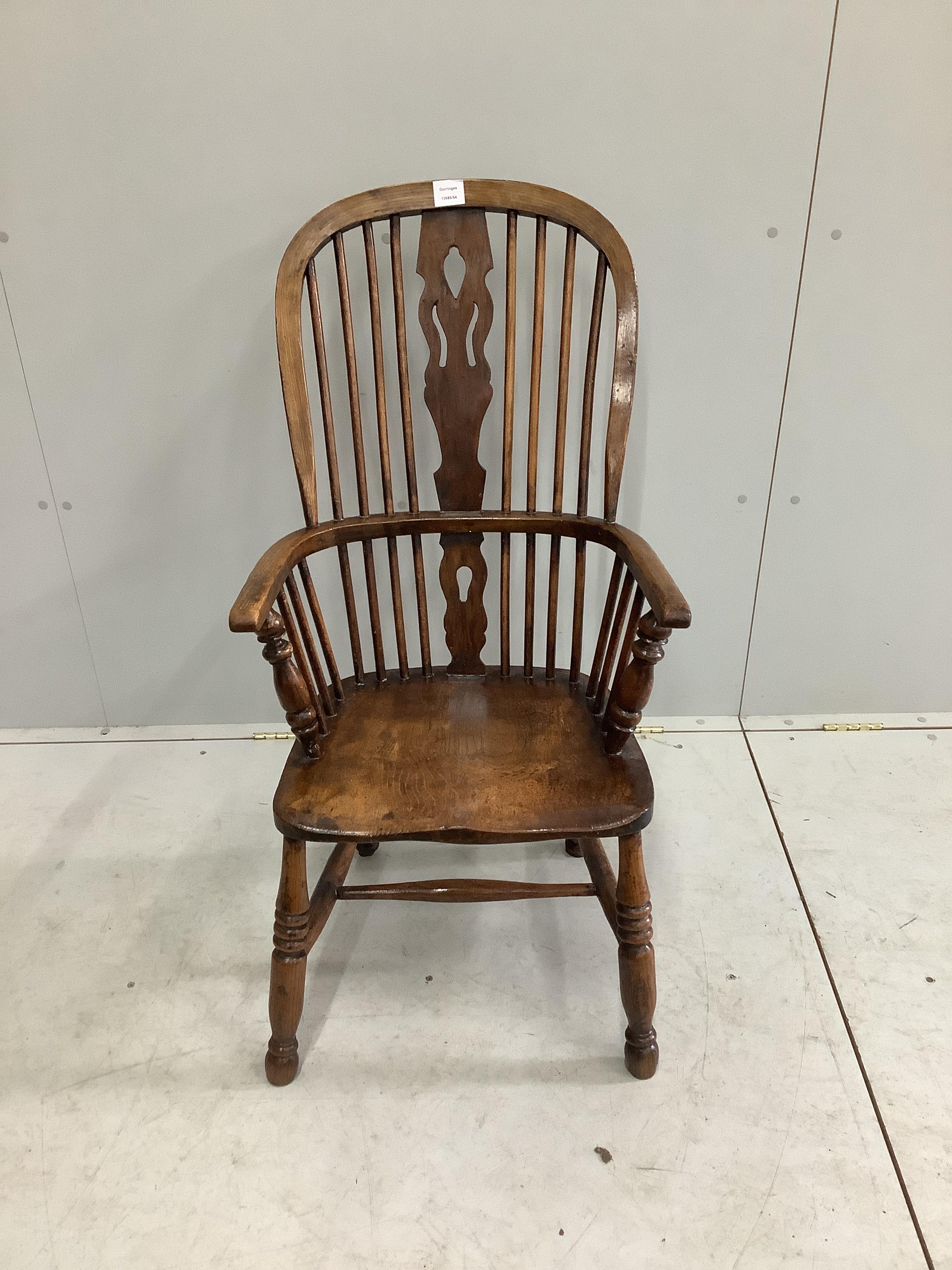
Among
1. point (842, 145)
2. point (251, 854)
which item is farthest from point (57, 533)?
point (842, 145)

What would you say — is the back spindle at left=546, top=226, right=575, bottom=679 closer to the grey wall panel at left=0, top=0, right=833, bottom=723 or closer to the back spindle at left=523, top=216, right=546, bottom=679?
the back spindle at left=523, top=216, right=546, bottom=679

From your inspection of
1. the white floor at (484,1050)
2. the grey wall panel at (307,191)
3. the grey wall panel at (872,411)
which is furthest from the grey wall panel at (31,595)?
the grey wall panel at (872,411)

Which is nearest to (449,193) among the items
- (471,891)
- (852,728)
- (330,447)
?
(330,447)

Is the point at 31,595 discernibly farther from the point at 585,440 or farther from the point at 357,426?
the point at 585,440

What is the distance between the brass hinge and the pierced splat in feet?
3.10

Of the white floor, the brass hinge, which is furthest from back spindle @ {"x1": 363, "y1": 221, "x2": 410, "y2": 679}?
the brass hinge

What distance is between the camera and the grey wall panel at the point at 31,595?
5.08 feet

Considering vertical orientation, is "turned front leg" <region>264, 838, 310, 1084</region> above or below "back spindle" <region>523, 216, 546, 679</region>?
below

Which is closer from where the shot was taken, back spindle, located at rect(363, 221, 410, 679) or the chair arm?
the chair arm

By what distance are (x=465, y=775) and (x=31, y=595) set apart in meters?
1.20

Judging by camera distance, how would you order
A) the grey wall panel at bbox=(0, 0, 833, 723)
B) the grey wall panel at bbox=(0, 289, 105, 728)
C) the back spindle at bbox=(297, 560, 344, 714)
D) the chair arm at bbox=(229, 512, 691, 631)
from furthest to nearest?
the grey wall panel at bbox=(0, 289, 105, 728)
the grey wall panel at bbox=(0, 0, 833, 723)
the back spindle at bbox=(297, 560, 344, 714)
the chair arm at bbox=(229, 512, 691, 631)

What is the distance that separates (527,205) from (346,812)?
2.93 feet

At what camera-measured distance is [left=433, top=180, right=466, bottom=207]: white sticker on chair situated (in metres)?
1.14

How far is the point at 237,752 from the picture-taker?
178cm
